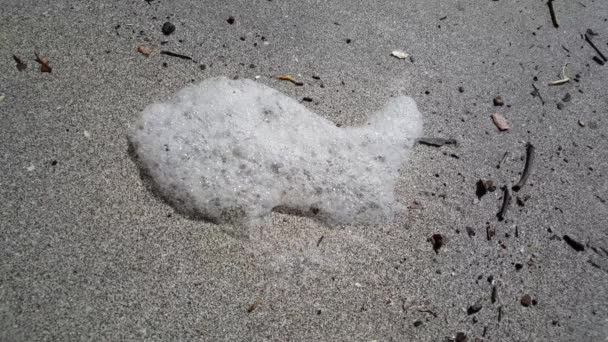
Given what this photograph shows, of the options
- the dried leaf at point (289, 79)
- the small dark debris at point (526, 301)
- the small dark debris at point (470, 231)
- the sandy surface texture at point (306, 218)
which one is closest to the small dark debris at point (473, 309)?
the sandy surface texture at point (306, 218)

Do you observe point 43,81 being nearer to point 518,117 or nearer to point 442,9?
point 442,9

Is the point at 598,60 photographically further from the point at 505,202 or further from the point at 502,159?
the point at 505,202

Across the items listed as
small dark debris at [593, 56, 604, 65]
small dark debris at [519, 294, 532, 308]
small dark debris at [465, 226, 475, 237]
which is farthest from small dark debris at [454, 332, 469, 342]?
small dark debris at [593, 56, 604, 65]

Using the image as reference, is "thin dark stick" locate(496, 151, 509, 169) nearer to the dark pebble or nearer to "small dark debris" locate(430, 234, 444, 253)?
"small dark debris" locate(430, 234, 444, 253)

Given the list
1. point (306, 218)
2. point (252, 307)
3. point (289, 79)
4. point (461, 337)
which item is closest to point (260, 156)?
point (306, 218)

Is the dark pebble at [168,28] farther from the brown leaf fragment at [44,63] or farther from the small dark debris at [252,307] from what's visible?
the small dark debris at [252,307]

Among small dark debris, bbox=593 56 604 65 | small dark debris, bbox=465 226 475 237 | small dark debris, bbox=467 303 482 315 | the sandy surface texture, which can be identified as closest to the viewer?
the sandy surface texture
